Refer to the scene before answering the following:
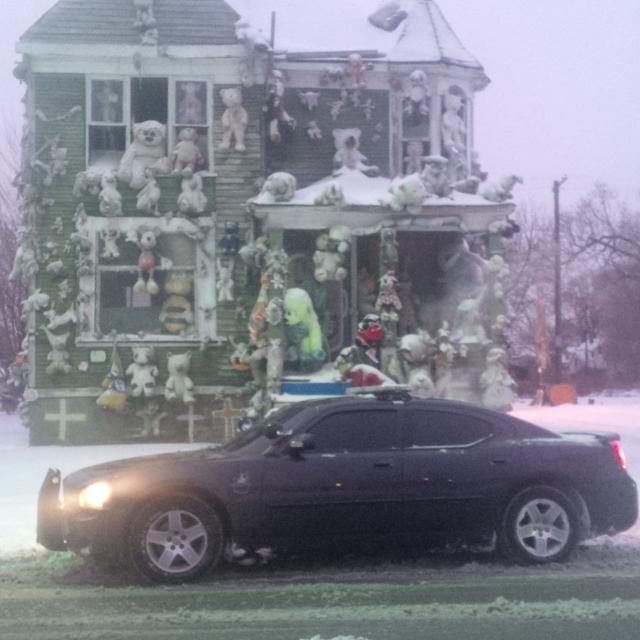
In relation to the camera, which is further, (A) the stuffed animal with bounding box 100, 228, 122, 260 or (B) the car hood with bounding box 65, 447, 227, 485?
(A) the stuffed animal with bounding box 100, 228, 122, 260

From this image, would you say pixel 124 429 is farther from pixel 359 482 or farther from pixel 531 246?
pixel 531 246

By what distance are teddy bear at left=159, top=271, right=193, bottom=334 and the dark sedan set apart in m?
9.86

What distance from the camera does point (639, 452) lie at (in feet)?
54.9

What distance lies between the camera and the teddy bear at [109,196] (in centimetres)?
1894

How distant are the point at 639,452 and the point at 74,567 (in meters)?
9.97

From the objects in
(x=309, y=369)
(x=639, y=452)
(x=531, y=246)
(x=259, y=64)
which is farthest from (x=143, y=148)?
(x=531, y=246)

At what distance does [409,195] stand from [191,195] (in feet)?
12.5

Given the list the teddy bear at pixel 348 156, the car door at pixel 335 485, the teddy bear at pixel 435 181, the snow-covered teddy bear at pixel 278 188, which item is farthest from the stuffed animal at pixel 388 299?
the car door at pixel 335 485

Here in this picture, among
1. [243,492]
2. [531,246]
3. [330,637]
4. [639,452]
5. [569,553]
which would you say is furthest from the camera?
[531,246]

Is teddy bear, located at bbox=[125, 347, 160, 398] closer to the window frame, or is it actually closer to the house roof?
the window frame

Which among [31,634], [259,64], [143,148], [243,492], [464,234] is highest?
[259,64]

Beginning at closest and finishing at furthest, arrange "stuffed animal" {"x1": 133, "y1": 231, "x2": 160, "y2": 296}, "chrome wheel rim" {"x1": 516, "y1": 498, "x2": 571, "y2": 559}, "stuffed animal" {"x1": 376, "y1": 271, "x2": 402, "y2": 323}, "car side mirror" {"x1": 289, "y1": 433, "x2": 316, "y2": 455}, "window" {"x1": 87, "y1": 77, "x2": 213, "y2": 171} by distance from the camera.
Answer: "car side mirror" {"x1": 289, "y1": 433, "x2": 316, "y2": 455}, "chrome wheel rim" {"x1": 516, "y1": 498, "x2": 571, "y2": 559}, "stuffed animal" {"x1": 376, "y1": 271, "x2": 402, "y2": 323}, "stuffed animal" {"x1": 133, "y1": 231, "x2": 160, "y2": 296}, "window" {"x1": 87, "y1": 77, "x2": 213, "y2": 171}

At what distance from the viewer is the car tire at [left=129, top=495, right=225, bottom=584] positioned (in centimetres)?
844

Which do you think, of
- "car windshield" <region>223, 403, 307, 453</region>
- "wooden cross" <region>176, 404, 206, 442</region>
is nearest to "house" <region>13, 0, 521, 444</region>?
"wooden cross" <region>176, 404, 206, 442</region>
